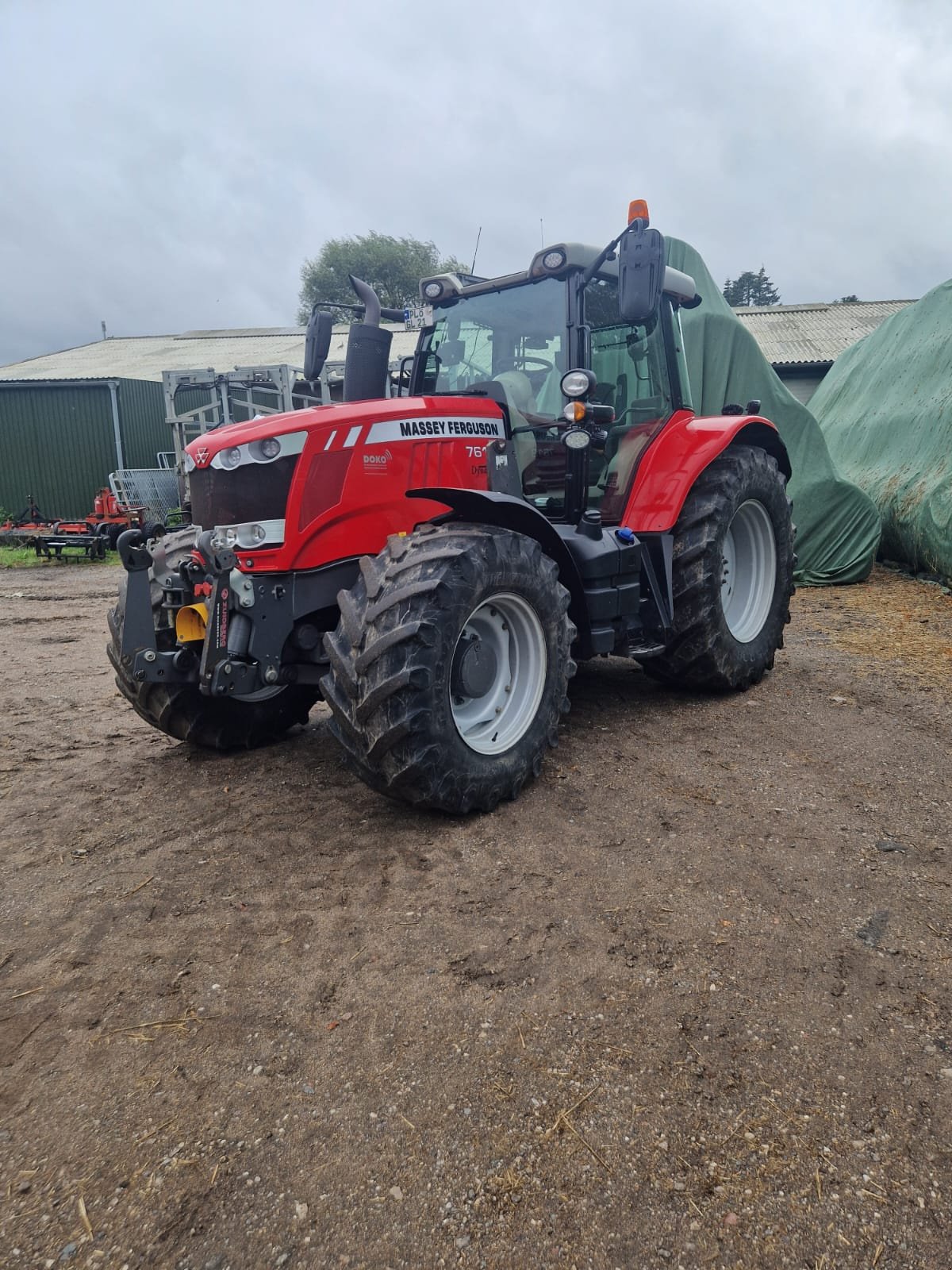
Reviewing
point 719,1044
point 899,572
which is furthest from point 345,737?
point 899,572

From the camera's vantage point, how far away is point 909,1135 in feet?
6.08

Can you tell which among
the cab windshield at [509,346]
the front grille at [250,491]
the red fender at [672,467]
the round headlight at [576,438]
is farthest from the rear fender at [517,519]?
the cab windshield at [509,346]

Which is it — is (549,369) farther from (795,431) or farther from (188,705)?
(795,431)

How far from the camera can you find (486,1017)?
2.26 metres

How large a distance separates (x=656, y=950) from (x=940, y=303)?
10.2m

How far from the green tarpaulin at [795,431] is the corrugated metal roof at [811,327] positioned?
11917 mm

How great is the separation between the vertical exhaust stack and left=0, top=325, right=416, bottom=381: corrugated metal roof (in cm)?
1670

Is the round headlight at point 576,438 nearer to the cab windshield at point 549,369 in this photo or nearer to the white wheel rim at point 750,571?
the cab windshield at point 549,369

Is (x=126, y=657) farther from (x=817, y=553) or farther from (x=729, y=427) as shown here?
(x=817, y=553)

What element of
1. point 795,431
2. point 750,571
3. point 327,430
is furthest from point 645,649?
point 795,431

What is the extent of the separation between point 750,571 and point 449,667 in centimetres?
298

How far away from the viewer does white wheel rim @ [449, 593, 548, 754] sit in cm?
361

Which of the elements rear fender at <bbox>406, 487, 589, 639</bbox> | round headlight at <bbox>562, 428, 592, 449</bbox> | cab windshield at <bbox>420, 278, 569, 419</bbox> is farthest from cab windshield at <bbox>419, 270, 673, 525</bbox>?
rear fender at <bbox>406, 487, 589, 639</bbox>

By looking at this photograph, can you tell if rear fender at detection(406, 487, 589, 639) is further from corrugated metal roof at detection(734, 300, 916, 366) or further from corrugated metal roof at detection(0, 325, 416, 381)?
corrugated metal roof at detection(734, 300, 916, 366)
